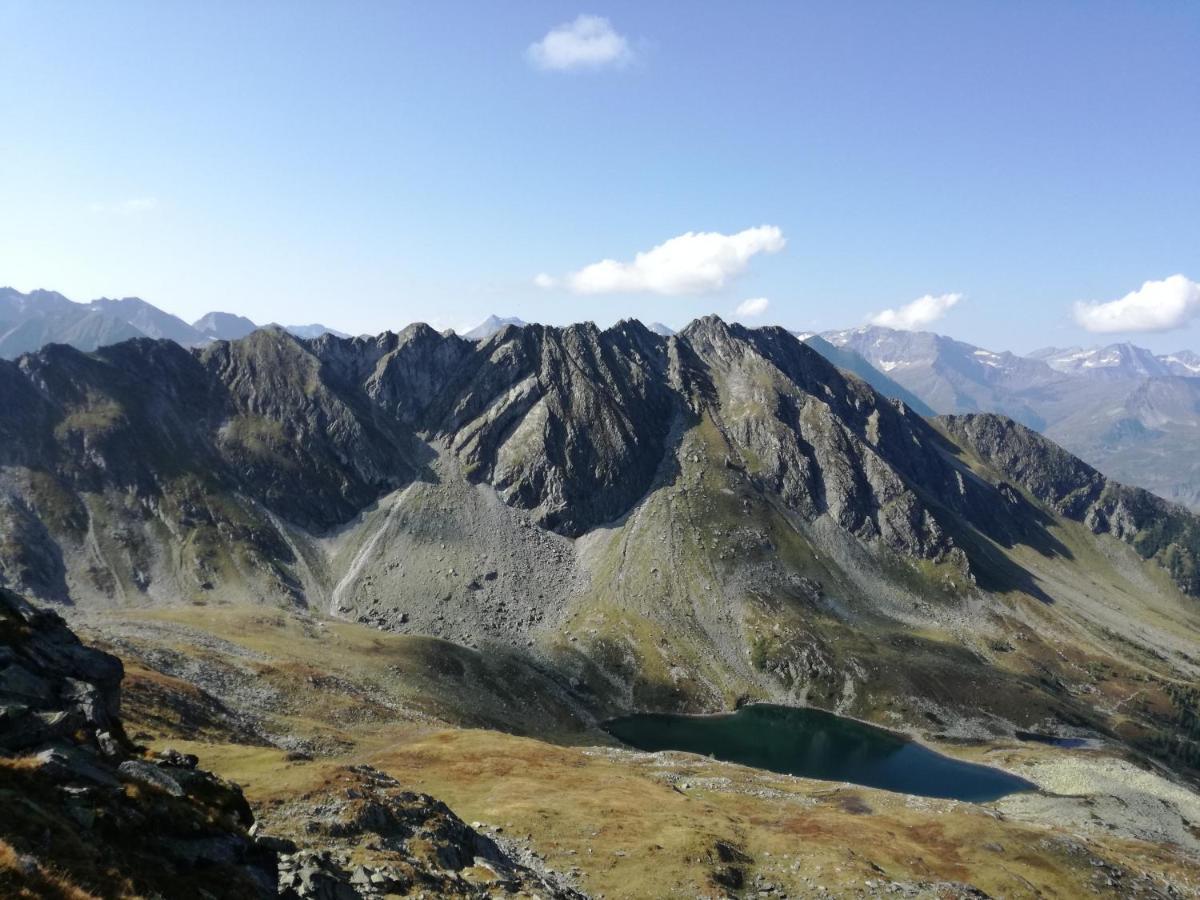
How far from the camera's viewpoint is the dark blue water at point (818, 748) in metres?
146

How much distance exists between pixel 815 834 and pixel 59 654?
218 ft

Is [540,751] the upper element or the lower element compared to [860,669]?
upper

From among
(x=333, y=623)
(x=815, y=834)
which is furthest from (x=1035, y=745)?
(x=333, y=623)

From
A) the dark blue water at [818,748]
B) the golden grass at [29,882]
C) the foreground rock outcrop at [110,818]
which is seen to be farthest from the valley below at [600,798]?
the golden grass at [29,882]

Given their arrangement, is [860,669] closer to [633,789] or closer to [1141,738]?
[1141,738]

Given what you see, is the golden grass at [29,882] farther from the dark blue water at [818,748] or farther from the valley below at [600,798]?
the dark blue water at [818,748]

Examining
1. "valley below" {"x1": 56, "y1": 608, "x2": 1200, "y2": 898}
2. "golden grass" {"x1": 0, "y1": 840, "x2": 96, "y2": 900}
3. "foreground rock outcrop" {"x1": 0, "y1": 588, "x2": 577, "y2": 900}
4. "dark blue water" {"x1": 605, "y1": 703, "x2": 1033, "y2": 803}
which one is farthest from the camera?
"dark blue water" {"x1": 605, "y1": 703, "x2": 1033, "y2": 803}

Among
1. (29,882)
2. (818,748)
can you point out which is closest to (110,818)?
(29,882)

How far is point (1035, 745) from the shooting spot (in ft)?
558

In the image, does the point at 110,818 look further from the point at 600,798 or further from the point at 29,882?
the point at 600,798

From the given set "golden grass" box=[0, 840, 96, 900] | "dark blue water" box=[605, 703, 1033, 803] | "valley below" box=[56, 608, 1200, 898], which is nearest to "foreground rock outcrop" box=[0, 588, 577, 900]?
"golden grass" box=[0, 840, 96, 900]

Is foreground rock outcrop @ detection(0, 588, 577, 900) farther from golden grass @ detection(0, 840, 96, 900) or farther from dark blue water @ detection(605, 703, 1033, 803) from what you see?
dark blue water @ detection(605, 703, 1033, 803)

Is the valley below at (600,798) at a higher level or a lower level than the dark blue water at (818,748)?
higher

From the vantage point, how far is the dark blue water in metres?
146
